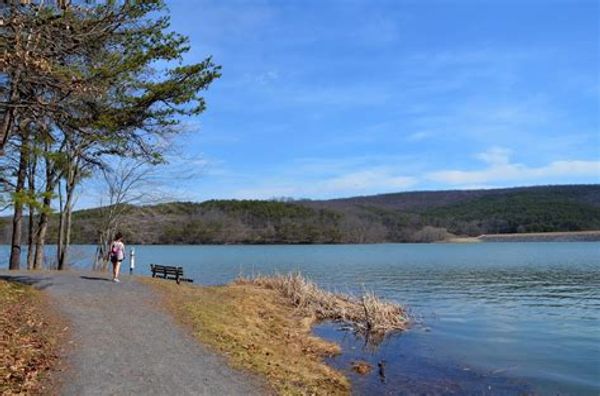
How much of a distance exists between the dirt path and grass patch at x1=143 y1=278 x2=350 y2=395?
66 centimetres

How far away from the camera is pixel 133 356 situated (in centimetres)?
1084

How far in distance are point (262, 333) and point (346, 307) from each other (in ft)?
22.7

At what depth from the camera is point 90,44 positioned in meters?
12.4

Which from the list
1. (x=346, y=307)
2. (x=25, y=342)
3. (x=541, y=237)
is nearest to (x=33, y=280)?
(x=25, y=342)

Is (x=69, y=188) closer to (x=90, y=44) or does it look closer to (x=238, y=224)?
(x=90, y=44)

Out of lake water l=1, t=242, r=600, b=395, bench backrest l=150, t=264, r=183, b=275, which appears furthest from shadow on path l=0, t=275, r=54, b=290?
lake water l=1, t=242, r=600, b=395

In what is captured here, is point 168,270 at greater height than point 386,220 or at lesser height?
lesser

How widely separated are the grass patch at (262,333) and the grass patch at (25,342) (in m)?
3.35

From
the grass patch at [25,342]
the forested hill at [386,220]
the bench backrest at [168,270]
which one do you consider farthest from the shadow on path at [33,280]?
the forested hill at [386,220]

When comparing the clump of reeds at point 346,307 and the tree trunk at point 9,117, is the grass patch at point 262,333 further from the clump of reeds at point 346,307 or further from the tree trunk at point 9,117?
the tree trunk at point 9,117

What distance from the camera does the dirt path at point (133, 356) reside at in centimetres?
923

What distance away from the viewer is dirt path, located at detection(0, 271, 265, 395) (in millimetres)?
9234

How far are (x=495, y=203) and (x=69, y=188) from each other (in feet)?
582

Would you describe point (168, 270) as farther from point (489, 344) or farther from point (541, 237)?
point (541, 237)
